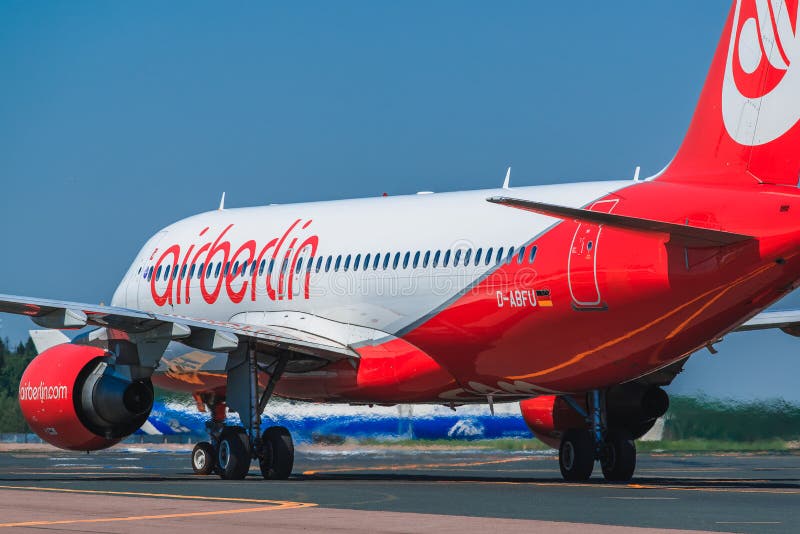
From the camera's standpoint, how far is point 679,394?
36.9 metres

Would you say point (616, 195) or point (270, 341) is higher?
point (616, 195)

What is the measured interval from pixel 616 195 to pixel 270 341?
287 inches

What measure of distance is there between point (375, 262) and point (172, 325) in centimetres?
429

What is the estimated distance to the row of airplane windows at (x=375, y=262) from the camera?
84.3 feet

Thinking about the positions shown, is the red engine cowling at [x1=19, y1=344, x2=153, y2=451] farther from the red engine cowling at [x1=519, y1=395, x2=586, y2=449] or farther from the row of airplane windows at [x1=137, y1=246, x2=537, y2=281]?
the red engine cowling at [x1=519, y1=395, x2=586, y2=449]

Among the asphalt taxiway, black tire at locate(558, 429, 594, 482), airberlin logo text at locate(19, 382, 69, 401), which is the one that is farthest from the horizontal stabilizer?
airberlin logo text at locate(19, 382, 69, 401)

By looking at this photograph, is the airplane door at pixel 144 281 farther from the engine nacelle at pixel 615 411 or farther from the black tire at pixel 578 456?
the black tire at pixel 578 456

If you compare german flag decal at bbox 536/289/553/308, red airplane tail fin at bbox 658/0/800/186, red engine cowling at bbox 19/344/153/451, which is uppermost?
red airplane tail fin at bbox 658/0/800/186

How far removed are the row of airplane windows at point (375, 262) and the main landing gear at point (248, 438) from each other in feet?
8.89

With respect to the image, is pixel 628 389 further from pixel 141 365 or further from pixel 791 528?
pixel 791 528

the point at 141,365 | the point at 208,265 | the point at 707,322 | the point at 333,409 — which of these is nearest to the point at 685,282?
the point at 707,322

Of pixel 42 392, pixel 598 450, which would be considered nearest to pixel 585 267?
pixel 598 450

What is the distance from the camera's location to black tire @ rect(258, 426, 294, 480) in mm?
27672

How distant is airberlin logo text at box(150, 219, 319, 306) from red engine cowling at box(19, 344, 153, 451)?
334cm
